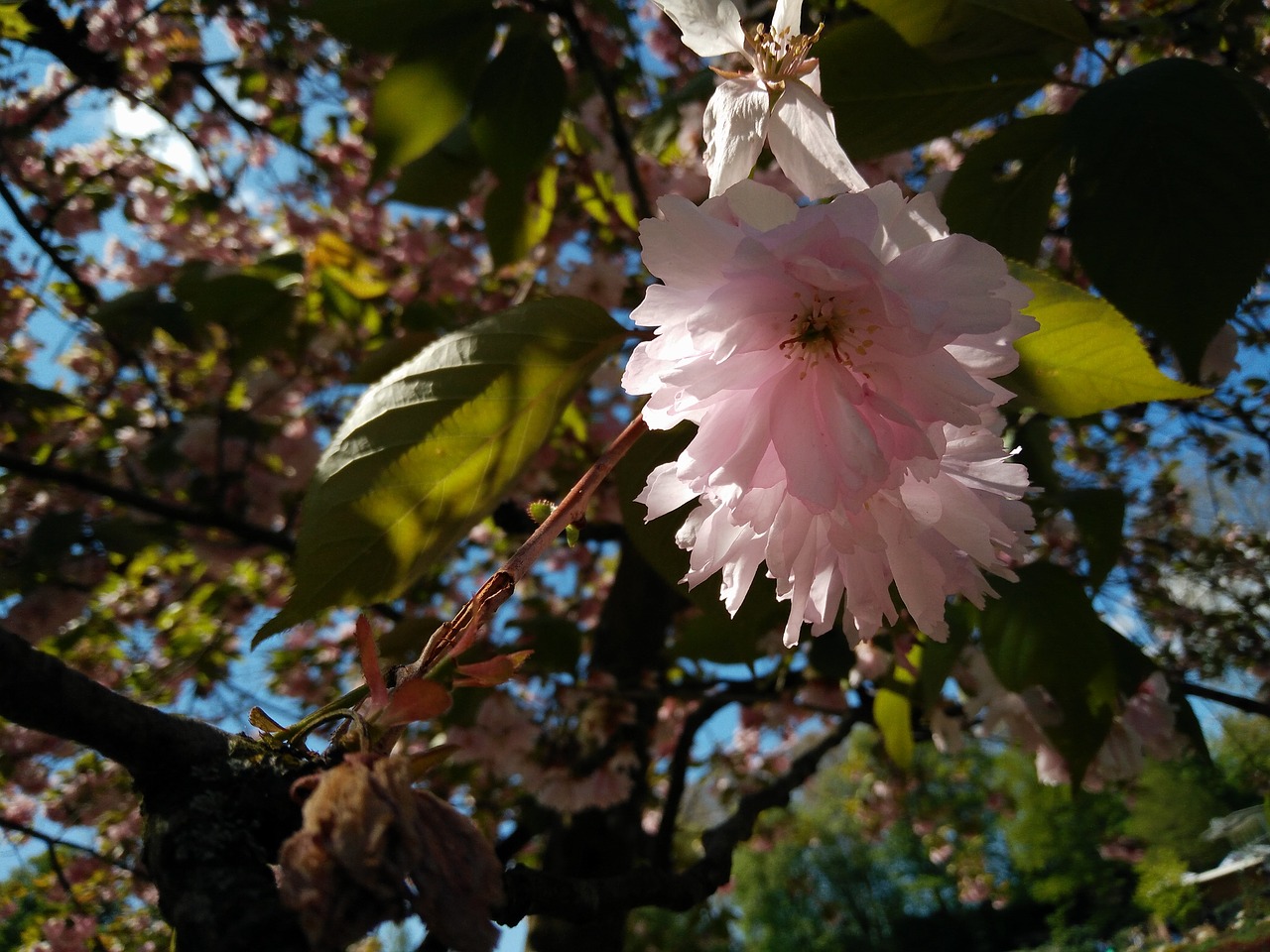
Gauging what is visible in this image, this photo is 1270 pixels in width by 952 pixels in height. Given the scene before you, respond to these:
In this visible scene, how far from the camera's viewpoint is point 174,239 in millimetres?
3867

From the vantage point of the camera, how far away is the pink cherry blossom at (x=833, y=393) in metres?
0.43

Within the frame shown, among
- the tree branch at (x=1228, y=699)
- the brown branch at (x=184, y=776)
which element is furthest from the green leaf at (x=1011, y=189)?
the tree branch at (x=1228, y=699)

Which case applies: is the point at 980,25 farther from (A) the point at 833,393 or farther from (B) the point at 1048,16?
(A) the point at 833,393

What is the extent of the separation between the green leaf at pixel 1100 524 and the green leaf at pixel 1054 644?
0.10 m

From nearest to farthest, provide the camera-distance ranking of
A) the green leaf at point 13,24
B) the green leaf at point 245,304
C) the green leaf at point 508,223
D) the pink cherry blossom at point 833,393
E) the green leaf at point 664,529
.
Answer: the pink cherry blossom at point 833,393 → the green leaf at point 664,529 → the green leaf at point 508,223 → the green leaf at point 245,304 → the green leaf at point 13,24

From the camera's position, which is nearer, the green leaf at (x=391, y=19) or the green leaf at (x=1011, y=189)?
the green leaf at (x=1011, y=189)

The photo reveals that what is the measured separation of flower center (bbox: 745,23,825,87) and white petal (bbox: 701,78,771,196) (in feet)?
0.06

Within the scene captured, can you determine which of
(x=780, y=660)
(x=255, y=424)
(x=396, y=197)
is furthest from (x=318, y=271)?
(x=780, y=660)

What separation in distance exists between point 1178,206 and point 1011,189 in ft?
0.57

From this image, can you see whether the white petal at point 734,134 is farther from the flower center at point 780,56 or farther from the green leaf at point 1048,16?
the green leaf at point 1048,16

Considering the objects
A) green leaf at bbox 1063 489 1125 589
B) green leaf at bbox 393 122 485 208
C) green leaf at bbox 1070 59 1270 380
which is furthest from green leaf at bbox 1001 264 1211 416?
green leaf at bbox 393 122 485 208

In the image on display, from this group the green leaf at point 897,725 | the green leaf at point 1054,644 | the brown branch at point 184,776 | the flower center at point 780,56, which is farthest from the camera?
the green leaf at point 897,725

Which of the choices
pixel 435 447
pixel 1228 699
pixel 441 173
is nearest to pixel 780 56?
pixel 435 447

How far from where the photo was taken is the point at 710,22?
56cm
